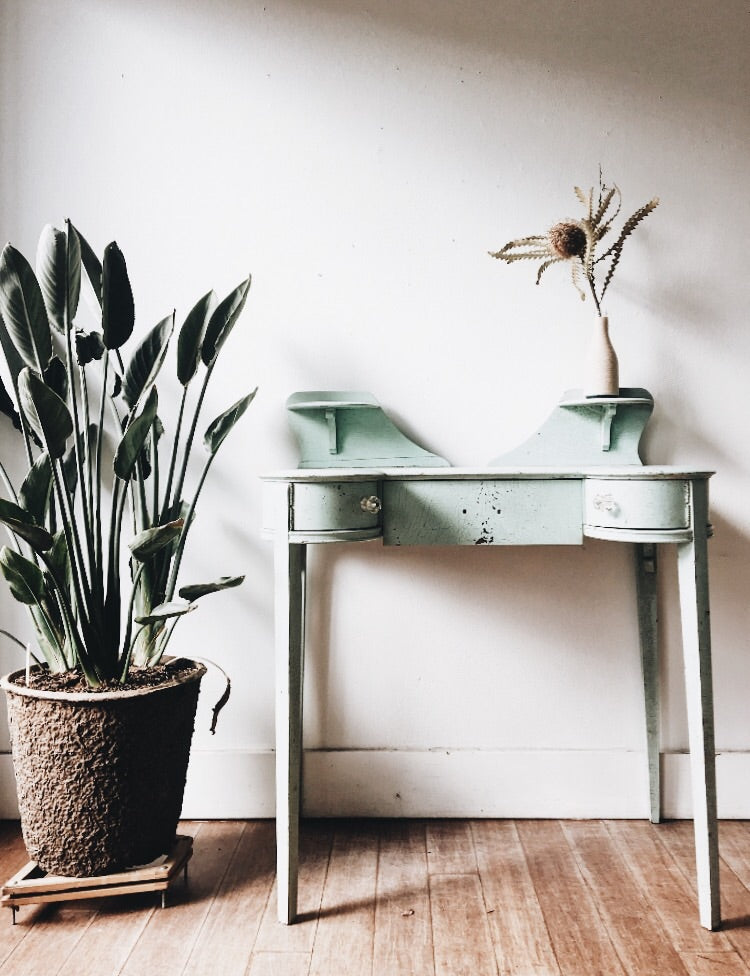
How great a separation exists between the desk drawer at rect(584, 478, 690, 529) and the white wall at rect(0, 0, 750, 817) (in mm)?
535

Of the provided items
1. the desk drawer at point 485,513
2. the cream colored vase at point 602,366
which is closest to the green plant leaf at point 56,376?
the desk drawer at point 485,513

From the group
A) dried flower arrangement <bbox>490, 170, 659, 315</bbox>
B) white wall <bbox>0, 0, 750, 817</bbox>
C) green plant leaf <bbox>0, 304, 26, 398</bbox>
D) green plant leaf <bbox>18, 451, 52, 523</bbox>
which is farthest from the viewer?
white wall <bbox>0, 0, 750, 817</bbox>

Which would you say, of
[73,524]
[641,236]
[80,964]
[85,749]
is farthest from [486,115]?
[80,964]

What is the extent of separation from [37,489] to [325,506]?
0.64 m

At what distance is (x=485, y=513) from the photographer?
179cm

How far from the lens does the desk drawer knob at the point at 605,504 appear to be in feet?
5.57

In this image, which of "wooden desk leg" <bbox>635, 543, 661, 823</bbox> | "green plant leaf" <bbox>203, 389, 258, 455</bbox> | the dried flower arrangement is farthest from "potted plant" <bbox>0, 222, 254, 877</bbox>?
"wooden desk leg" <bbox>635, 543, 661, 823</bbox>

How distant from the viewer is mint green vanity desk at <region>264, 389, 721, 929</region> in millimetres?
1655

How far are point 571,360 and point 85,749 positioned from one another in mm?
1593

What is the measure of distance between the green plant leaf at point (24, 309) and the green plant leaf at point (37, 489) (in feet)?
0.70

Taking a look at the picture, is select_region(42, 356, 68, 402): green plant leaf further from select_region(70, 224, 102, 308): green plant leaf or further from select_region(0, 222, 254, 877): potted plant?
select_region(70, 224, 102, 308): green plant leaf

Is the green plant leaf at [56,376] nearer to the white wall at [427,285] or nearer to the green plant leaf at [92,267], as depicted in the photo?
the green plant leaf at [92,267]

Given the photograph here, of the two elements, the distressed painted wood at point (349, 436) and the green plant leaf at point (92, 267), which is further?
the distressed painted wood at point (349, 436)

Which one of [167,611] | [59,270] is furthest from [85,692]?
[59,270]
